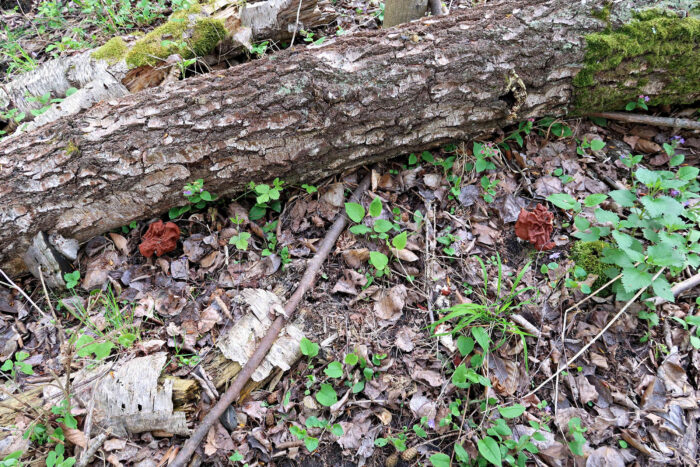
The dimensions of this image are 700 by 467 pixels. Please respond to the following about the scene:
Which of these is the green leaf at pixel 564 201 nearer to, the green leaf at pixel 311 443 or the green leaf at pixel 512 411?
the green leaf at pixel 512 411

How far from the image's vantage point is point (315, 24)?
436cm

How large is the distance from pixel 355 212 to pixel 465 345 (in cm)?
113

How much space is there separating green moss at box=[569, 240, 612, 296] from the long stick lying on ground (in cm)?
157

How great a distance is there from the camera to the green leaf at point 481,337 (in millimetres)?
2243

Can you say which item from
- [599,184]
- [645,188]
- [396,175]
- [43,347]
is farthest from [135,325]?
[645,188]

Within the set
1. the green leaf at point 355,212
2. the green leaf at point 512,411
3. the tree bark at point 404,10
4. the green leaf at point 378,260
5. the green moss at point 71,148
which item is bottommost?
the green leaf at point 512,411

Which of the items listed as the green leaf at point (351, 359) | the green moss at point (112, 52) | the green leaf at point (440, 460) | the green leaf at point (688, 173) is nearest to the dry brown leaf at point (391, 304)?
the green leaf at point (351, 359)

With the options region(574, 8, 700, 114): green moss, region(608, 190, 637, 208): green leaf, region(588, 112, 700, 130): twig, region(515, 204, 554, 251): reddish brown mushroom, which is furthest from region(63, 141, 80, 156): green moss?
region(588, 112, 700, 130): twig

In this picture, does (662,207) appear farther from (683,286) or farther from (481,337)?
(481,337)

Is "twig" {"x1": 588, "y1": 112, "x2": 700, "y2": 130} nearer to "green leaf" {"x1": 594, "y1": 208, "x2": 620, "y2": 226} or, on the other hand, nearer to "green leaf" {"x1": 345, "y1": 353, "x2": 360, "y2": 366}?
"green leaf" {"x1": 594, "y1": 208, "x2": 620, "y2": 226}

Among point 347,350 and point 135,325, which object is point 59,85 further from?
point 347,350

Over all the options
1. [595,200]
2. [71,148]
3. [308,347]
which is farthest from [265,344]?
[595,200]

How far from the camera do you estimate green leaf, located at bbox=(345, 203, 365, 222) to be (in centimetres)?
273

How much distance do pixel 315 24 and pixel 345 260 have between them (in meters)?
3.00
